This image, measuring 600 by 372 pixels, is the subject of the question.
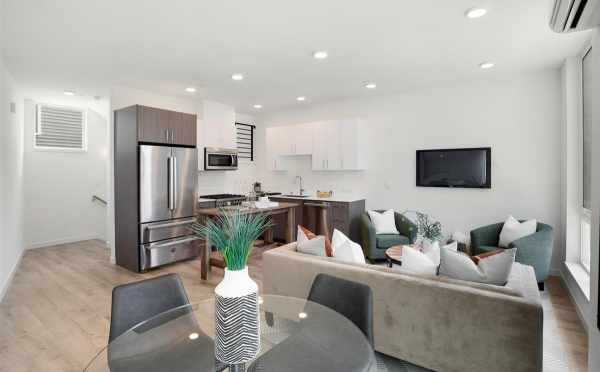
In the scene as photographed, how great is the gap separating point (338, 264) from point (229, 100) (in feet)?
13.8

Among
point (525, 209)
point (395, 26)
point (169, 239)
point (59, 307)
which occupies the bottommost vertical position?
point (59, 307)

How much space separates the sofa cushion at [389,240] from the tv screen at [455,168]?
1038 millimetres

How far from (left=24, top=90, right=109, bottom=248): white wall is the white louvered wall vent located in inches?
3.4

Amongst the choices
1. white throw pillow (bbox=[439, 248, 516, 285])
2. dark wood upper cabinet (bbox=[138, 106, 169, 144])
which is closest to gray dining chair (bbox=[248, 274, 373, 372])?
white throw pillow (bbox=[439, 248, 516, 285])

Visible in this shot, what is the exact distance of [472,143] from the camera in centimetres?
461

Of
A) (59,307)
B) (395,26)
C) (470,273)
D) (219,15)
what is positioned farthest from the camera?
(59,307)

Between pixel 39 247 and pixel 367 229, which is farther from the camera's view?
pixel 39 247

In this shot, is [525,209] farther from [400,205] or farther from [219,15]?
[219,15]

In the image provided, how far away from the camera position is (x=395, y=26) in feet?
9.23

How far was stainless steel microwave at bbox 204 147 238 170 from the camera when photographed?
5527 mm

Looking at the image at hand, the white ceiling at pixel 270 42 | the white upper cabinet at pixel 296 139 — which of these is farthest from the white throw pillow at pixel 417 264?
the white upper cabinet at pixel 296 139

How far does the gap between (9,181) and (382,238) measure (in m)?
4.96

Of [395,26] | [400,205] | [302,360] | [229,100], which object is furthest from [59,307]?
[400,205]

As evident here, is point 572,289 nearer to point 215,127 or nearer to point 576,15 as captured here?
point 576,15
